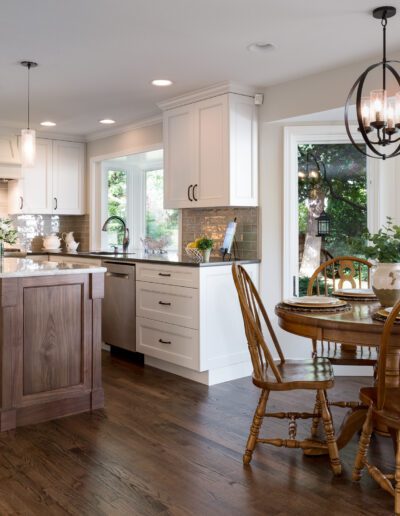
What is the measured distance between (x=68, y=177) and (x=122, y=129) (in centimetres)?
99

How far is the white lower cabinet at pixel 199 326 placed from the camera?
4.04 meters

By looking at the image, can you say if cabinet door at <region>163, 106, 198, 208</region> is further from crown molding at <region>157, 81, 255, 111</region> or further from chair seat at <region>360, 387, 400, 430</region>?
chair seat at <region>360, 387, 400, 430</region>

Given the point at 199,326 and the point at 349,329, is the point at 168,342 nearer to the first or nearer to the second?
the point at 199,326

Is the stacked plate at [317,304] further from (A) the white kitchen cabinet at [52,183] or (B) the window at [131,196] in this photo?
(A) the white kitchen cabinet at [52,183]

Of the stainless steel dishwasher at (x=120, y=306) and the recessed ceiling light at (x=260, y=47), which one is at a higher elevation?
the recessed ceiling light at (x=260, y=47)

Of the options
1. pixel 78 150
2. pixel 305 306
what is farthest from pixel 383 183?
pixel 78 150

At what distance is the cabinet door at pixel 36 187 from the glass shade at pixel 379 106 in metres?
4.31

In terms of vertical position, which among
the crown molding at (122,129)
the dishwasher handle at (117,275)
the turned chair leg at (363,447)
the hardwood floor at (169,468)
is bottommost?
the hardwood floor at (169,468)

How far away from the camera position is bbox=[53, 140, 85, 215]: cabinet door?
6.31 metres

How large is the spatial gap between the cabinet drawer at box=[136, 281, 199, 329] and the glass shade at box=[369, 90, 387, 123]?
1.85m

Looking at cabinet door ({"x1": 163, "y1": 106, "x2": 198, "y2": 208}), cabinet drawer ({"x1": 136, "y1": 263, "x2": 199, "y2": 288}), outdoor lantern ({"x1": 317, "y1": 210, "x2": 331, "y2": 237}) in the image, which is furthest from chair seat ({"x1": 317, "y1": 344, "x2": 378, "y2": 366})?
cabinet door ({"x1": 163, "y1": 106, "x2": 198, "y2": 208})

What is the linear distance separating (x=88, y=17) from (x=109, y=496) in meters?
2.45

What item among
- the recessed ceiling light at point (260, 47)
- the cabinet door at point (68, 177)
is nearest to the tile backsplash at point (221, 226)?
the recessed ceiling light at point (260, 47)

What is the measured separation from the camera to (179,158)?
4.76 m
